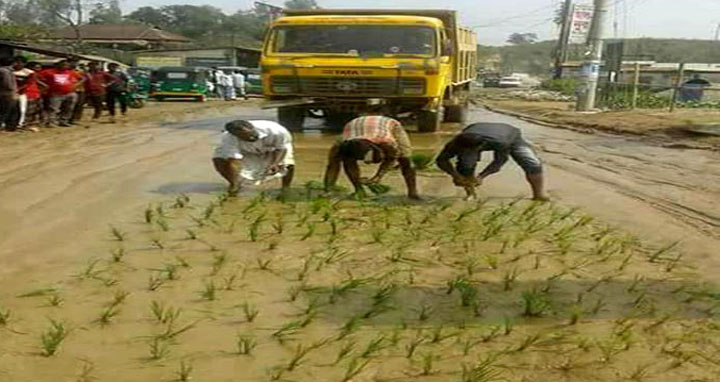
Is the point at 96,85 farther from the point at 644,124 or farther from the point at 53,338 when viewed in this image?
the point at 53,338

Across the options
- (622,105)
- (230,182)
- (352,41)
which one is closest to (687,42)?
(622,105)

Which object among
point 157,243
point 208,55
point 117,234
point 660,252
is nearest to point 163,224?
point 117,234

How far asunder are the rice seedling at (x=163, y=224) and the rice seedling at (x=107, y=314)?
2.00 m

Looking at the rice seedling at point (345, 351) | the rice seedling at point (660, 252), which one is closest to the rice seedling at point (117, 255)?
the rice seedling at point (345, 351)

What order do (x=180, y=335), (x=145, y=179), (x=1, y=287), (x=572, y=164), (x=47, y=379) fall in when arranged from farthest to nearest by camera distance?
(x=572, y=164) → (x=145, y=179) → (x=1, y=287) → (x=180, y=335) → (x=47, y=379)

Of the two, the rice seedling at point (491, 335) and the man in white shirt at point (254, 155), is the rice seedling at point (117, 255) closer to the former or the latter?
the man in white shirt at point (254, 155)

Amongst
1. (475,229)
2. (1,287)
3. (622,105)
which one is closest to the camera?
(1,287)

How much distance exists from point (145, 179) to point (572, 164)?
5614mm

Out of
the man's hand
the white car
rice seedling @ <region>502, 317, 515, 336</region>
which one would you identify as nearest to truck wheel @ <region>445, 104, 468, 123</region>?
the man's hand

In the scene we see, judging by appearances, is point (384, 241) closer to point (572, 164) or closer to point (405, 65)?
point (572, 164)

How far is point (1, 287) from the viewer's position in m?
4.90

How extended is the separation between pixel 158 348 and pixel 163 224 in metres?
2.77

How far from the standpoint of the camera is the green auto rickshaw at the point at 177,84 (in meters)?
29.1

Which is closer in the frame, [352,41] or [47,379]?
[47,379]
